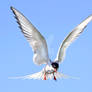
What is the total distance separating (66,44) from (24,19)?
2.33m

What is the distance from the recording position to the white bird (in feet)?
58.1

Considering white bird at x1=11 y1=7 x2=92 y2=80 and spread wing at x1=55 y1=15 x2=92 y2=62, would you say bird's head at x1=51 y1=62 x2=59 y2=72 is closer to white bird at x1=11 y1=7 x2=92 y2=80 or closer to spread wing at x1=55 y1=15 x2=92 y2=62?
white bird at x1=11 y1=7 x2=92 y2=80

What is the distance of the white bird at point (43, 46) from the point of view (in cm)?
1770

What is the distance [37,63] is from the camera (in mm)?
18312

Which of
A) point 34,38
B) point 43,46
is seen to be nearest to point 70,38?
point 43,46

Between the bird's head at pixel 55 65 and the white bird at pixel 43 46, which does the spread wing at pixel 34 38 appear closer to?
the white bird at pixel 43 46

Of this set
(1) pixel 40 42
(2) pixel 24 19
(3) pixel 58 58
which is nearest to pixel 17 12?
(2) pixel 24 19

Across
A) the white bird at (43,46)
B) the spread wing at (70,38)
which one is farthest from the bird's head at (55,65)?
the spread wing at (70,38)

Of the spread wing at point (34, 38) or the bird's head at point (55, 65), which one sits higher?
the spread wing at point (34, 38)

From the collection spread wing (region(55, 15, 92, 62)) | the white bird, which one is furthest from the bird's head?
spread wing (region(55, 15, 92, 62))

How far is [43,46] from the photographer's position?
18.1 m

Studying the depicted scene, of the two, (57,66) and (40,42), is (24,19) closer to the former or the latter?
(40,42)

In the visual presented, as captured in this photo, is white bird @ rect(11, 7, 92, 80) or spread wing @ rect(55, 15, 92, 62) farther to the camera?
spread wing @ rect(55, 15, 92, 62)

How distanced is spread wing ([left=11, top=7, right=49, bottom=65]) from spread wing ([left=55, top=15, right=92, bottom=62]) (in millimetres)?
636
